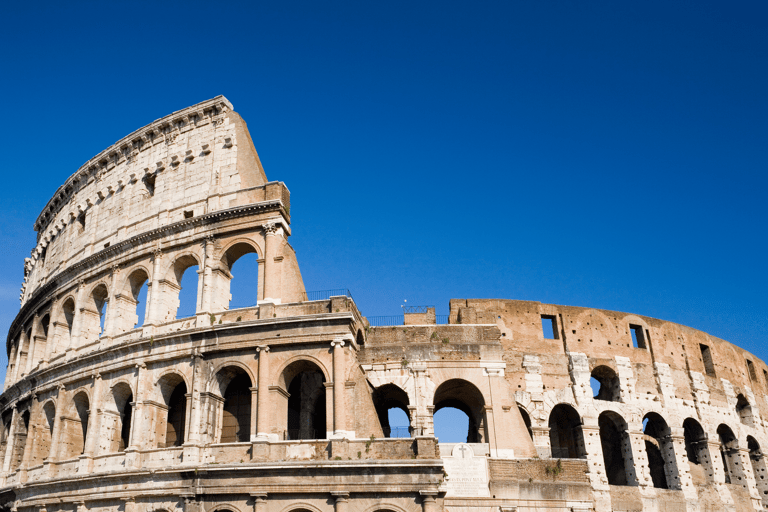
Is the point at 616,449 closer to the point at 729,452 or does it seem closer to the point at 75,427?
the point at 729,452

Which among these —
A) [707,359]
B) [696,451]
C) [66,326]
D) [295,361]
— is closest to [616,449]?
[696,451]

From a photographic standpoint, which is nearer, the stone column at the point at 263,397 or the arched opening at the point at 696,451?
the stone column at the point at 263,397

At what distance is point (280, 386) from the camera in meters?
19.0

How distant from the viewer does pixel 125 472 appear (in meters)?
19.2

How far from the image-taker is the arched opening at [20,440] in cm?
2505

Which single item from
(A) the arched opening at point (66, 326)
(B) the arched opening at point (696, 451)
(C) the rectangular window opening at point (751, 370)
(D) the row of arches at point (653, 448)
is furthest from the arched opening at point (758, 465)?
(A) the arched opening at point (66, 326)

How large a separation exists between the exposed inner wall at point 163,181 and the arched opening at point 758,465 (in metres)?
23.3

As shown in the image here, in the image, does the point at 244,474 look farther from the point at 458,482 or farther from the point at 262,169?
the point at 262,169

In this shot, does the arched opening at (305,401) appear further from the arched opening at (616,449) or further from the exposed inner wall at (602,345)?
the arched opening at (616,449)

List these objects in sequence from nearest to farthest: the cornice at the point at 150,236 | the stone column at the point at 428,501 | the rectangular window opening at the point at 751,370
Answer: the stone column at the point at 428,501 < the cornice at the point at 150,236 < the rectangular window opening at the point at 751,370

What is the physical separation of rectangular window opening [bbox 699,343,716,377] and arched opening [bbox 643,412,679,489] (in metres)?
4.23

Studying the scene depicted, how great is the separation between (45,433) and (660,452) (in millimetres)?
23497

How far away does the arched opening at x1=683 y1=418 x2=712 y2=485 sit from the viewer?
1013 inches

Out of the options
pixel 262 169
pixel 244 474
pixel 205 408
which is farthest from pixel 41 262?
pixel 244 474
